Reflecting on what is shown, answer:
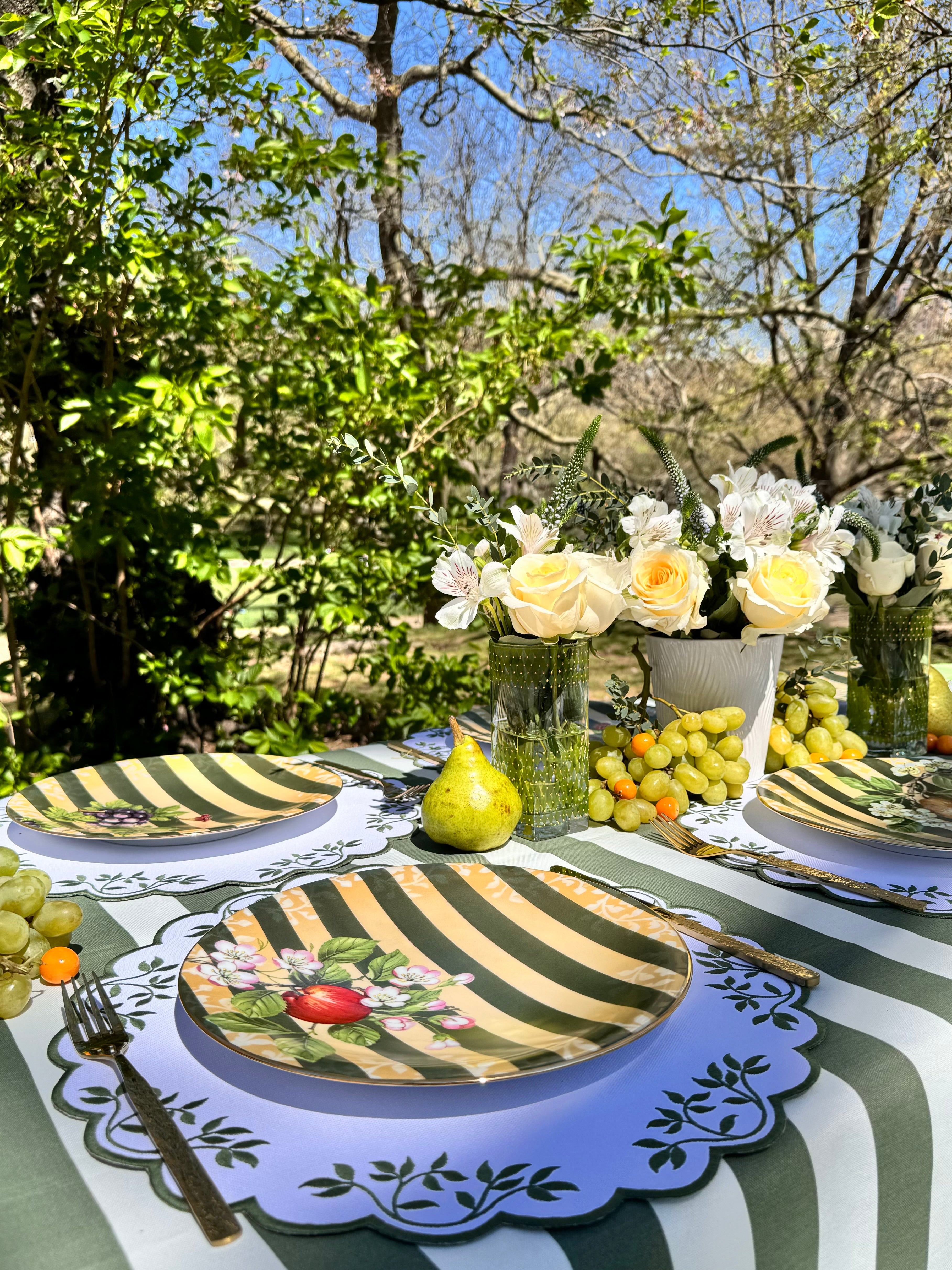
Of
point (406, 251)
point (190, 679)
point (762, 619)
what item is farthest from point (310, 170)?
point (406, 251)

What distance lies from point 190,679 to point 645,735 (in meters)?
1.71

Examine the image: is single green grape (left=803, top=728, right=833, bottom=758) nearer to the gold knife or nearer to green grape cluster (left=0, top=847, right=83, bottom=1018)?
the gold knife

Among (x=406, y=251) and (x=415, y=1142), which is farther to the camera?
(x=406, y=251)

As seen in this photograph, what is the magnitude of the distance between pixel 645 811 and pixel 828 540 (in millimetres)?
423

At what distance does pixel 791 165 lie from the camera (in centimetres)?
570

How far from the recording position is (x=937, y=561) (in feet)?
4.49

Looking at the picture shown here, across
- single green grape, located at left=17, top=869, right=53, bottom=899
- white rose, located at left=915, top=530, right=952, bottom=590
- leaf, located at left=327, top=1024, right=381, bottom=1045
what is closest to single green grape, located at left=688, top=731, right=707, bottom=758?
white rose, located at left=915, top=530, right=952, bottom=590

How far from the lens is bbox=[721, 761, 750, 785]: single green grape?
4.00ft

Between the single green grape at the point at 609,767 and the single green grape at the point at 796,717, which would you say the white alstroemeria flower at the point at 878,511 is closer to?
the single green grape at the point at 796,717

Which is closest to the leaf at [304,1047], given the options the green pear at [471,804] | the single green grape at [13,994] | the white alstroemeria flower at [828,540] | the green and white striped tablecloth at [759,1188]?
the green and white striped tablecloth at [759,1188]

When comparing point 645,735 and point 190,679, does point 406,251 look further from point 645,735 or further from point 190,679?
point 645,735

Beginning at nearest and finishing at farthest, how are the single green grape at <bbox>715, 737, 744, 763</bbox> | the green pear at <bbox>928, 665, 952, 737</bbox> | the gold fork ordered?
the gold fork → the single green grape at <bbox>715, 737, 744, 763</bbox> → the green pear at <bbox>928, 665, 952, 737</bbox>

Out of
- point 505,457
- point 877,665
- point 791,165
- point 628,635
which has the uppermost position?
Answer: point 791,165

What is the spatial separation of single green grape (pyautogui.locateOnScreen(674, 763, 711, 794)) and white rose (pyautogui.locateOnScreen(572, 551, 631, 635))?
26 centimetres
